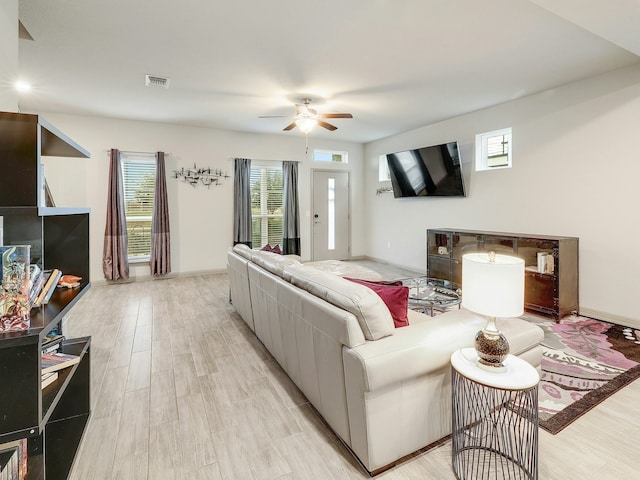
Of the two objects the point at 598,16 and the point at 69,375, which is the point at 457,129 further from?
the point at 69,375

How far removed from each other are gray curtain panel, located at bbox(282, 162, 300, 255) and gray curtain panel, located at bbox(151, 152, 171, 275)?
7.13ft

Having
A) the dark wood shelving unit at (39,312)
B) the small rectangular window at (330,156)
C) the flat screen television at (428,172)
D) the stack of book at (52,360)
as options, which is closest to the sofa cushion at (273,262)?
the dark wood shelving unit at (39,312)

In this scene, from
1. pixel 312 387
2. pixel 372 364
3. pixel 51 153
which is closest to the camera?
pixel 372 364

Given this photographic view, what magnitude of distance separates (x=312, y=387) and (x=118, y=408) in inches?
50.1

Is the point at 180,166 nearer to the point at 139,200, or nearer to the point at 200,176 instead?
the point at 200,176

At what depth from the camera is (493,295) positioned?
4.73 feet

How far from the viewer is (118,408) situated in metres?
2.09

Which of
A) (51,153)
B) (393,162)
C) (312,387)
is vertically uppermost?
(393,162)

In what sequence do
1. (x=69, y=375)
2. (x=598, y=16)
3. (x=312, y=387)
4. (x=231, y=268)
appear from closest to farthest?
(x=69, y=375) < (x=312, y=387) < (x=598, y=16) < (x=231, y=268)

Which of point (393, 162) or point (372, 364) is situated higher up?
point (393, 162)

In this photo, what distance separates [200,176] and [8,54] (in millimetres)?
4067

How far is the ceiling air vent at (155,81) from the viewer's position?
360 cm

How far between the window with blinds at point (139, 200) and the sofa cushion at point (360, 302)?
4796 mm

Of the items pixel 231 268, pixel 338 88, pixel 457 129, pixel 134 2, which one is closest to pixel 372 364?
pixel 231 268
